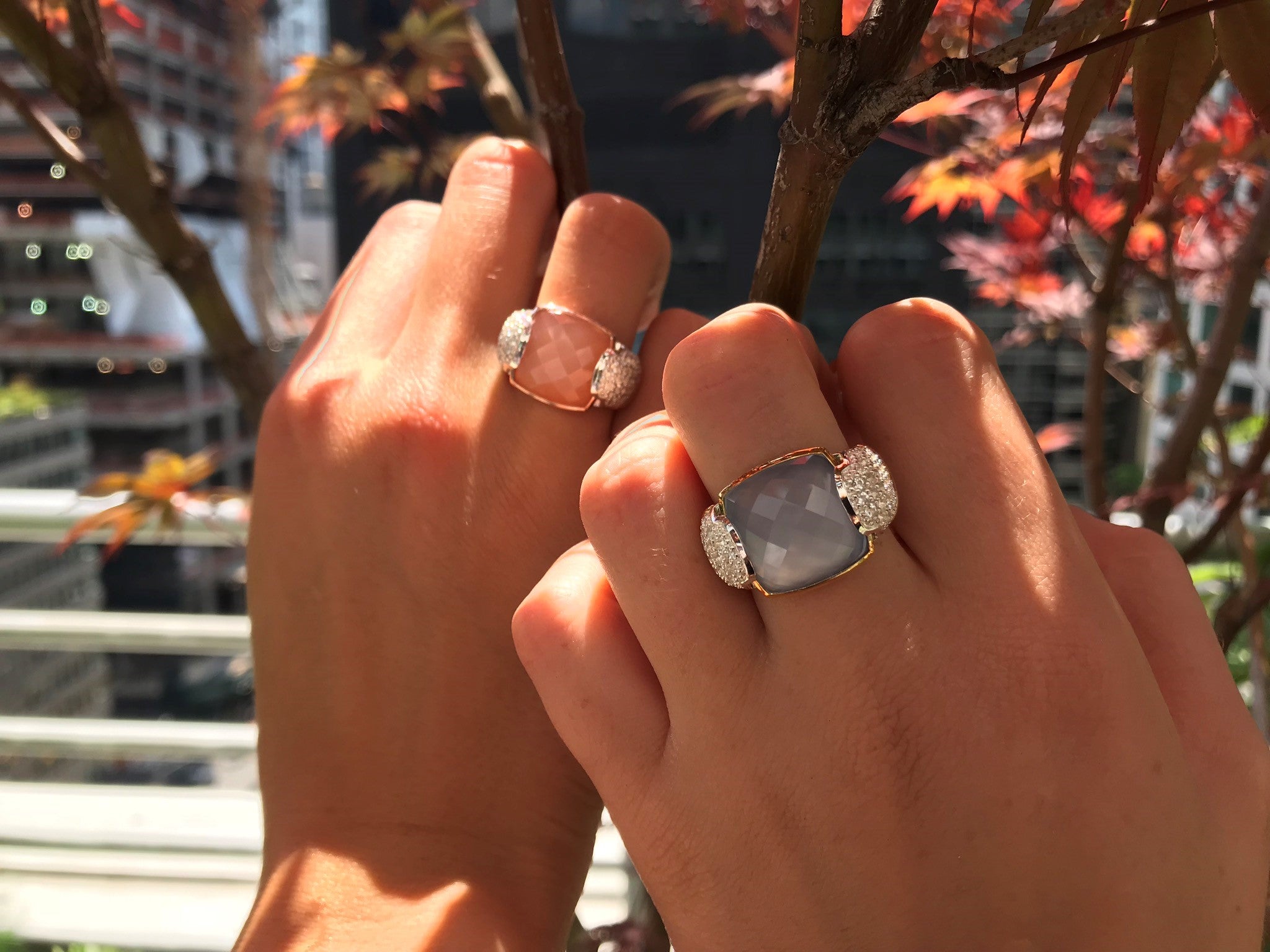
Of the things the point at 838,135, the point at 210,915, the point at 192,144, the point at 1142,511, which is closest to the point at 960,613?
the point at 838,135

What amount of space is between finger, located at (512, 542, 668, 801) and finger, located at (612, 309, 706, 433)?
0.15 meters

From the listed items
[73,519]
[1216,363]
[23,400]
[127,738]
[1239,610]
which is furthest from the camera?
[23,400]

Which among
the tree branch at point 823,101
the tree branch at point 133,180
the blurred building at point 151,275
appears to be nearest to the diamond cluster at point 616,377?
the tree branch at point 823,101

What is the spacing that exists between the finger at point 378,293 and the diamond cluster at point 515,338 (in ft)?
0.33

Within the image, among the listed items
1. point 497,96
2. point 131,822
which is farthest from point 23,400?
point 497,96

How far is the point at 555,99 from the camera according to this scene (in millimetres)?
509

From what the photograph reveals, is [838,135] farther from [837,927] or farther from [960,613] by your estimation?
[837,927]

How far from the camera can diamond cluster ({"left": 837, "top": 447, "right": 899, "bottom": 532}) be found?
0.33 meters

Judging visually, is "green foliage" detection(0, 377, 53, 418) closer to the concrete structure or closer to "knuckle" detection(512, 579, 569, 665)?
the concrete structure

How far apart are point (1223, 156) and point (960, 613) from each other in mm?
921

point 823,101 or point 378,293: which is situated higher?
point 823,101

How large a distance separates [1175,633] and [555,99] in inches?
17.6

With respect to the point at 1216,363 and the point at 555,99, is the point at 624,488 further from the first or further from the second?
the point at 1216,363

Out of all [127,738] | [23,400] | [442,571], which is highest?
[442,571]
